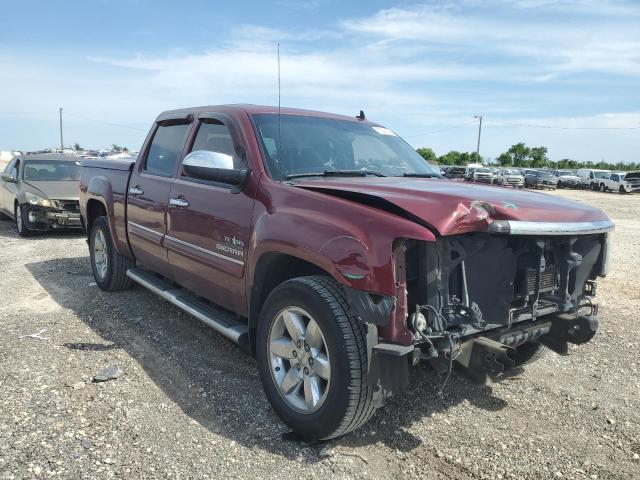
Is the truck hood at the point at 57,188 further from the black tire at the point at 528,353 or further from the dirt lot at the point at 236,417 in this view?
the black tire at the point at 528,353

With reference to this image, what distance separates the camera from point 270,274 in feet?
10.9

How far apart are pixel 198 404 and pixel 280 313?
92cm

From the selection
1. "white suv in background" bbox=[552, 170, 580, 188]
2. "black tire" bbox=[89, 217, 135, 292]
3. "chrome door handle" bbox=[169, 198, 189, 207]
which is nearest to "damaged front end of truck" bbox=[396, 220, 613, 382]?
"chrome door handle" bbox=[169, 198, 189, 207]

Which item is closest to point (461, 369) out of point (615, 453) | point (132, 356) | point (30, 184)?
point (615, 453)

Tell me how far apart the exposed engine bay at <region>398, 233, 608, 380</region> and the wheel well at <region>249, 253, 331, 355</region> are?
2.48 feet

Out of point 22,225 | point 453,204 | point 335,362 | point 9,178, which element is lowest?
point 22,225

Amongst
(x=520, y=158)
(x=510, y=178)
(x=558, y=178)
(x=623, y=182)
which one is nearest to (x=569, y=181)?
(x=558, y=178)

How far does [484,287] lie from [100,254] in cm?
478

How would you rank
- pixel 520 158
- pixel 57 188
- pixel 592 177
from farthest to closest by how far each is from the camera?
pixel 520 158, pixel 592 177, pixel 57 188

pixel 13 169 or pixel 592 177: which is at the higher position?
pixel 592 177

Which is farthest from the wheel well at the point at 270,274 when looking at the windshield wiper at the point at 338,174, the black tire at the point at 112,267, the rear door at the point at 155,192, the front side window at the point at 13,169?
the front side window at the point at 13,169

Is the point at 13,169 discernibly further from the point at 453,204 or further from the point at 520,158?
the point at 520,158

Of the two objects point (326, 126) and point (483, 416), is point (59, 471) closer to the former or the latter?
point (483, 416)

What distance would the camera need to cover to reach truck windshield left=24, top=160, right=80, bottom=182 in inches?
421
